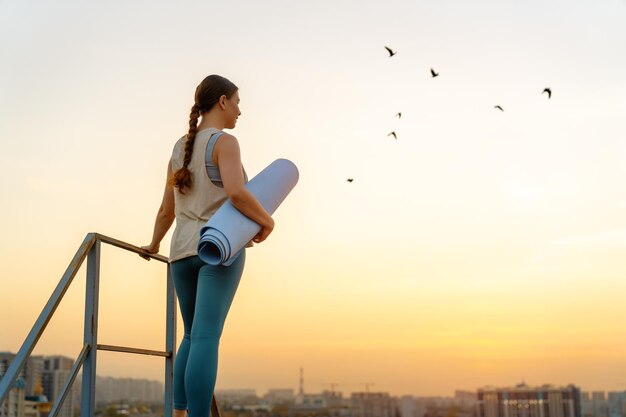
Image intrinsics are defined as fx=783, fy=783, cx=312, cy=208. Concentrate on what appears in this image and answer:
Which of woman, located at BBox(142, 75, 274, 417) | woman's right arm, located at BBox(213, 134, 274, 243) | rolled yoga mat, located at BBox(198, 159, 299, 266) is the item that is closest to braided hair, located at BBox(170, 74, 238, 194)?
woman, located at BBox(142, 75, 274, 417)

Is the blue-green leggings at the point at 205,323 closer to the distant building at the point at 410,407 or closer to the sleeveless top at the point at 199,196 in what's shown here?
the sleeveless top at the point at 199,196

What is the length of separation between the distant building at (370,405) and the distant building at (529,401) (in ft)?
37.8

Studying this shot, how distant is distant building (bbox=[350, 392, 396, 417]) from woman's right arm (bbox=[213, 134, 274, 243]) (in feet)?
326

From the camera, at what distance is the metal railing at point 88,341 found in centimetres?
215

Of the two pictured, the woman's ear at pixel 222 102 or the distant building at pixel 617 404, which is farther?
the distant building at pixel 617 404

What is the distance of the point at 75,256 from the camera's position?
2684 mm

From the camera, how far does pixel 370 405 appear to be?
332 feet

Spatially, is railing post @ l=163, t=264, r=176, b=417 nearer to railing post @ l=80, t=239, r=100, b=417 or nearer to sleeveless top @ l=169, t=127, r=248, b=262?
railing post @ l=80, t=239, r=100, b=417

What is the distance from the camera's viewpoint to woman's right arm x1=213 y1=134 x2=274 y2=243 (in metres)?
2.52

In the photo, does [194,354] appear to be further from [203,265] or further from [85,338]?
[85,338]

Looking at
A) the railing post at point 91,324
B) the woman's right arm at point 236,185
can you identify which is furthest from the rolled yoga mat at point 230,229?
the railing post at point 91,324

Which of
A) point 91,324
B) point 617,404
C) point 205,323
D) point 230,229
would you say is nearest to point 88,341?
point 91,324

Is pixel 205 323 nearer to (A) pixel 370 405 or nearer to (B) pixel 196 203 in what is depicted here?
(B) pixel 196 203

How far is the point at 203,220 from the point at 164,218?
0.46m
